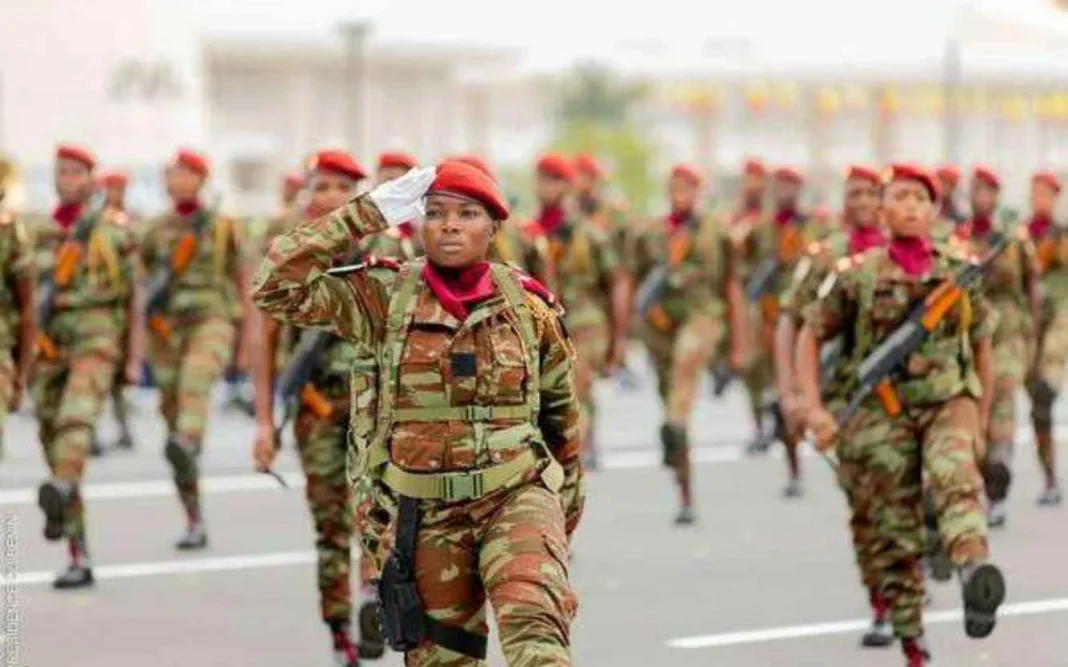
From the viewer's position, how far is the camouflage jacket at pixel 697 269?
17.0 m

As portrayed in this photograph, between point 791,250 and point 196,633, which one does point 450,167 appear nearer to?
point 196,633

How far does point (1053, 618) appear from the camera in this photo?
12.6 m

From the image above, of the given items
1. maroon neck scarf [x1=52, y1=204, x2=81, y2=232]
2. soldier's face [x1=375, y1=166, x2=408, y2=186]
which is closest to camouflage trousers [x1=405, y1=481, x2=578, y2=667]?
soldier's face [x1=375, y1=166, x2=408, y2=186]

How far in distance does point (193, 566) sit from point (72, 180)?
206 centimetres

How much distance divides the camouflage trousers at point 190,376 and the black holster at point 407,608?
644 centimetres

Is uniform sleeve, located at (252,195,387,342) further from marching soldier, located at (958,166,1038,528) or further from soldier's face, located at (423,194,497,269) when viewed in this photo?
marching soldier, located at (958,166,1038,528)

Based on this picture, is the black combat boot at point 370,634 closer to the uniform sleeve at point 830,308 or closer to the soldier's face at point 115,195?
the uniform sleeve at point 830,308

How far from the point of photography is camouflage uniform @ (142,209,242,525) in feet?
48.8

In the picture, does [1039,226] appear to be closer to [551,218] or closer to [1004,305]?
[1004,305]

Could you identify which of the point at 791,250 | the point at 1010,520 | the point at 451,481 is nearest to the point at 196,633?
the point at 451,481

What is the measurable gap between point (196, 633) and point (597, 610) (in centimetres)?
172

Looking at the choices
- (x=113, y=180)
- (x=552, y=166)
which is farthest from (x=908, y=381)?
(x=113, y=180)

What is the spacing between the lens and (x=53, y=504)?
43.3 feet

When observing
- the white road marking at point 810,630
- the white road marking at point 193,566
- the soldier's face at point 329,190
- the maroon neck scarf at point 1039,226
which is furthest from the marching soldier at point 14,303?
the maroon neck scarf at point 1039,226
